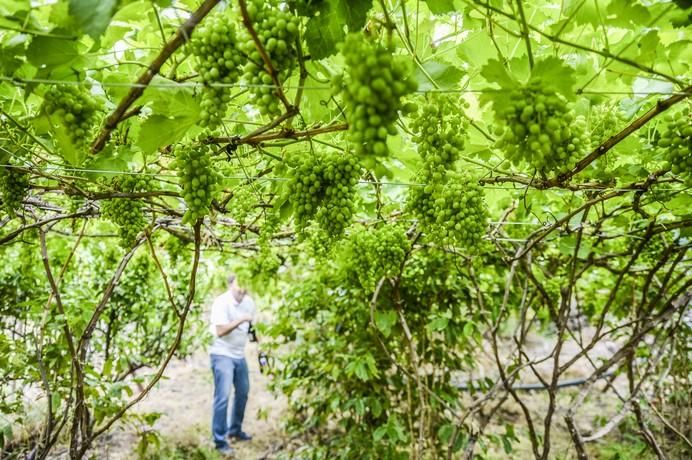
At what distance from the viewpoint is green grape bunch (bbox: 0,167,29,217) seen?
1.30 metres

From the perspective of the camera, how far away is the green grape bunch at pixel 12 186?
130 centimetres

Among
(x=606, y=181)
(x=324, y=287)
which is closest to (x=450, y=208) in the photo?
(x=606, y=181)

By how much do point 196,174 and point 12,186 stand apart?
66cm

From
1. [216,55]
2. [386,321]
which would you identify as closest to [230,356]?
[386,321]

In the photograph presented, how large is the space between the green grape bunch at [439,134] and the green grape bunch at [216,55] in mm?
408

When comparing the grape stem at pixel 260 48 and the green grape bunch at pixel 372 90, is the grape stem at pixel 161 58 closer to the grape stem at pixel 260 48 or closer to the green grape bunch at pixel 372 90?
the grape stem at pixel 260 48

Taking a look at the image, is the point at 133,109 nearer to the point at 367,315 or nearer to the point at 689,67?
the point at 689,67

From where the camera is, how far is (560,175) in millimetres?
1086

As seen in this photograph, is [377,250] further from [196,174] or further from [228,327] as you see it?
[228,327]

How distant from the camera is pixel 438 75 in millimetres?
968

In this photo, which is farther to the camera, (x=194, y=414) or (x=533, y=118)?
(x=194, y=414)

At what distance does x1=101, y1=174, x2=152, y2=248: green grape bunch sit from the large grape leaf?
2.80 ft

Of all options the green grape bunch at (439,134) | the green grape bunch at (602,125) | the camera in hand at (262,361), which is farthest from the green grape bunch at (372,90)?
the camera in hand at (262,361)

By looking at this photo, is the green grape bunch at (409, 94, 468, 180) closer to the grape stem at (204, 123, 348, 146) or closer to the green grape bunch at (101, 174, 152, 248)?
the grape stem at (204, 123, 348, 146)
